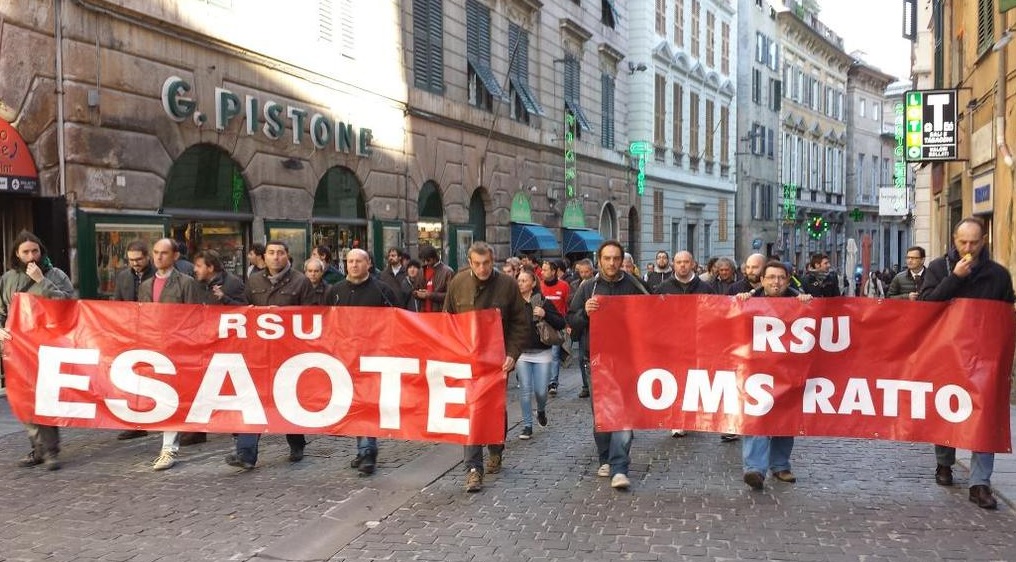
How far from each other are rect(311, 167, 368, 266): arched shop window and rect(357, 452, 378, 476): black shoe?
32.4 feet

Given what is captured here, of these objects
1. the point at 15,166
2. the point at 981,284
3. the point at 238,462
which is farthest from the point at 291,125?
the point at 981,284

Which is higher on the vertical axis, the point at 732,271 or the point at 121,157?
the point at 121,157

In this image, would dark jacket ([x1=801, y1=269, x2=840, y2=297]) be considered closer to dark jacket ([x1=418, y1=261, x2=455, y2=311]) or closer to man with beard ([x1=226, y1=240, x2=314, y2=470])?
dark jacket ([x1=418, y1=261, x2=455, y2=311])

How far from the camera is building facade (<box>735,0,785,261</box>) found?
4619 cm

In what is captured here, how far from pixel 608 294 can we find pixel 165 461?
12.0 ft

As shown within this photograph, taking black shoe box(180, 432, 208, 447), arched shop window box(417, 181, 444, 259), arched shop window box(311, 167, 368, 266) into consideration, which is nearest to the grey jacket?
black shoe box(180, 432, 208, 447)

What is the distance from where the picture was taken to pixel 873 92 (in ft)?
217

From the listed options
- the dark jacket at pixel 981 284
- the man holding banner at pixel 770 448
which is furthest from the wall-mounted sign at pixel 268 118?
the dark jacket at pixel 981 284

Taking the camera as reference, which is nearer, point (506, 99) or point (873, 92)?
point (506, 99)

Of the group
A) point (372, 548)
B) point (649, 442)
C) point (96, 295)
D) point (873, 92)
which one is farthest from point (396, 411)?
point (873, 92)

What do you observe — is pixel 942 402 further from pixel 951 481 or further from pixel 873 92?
Answer: pixel 873 92

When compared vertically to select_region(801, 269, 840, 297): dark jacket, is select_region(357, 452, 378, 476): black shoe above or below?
below

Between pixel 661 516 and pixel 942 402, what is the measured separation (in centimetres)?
217

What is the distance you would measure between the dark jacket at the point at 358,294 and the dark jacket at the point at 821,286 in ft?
15.0
